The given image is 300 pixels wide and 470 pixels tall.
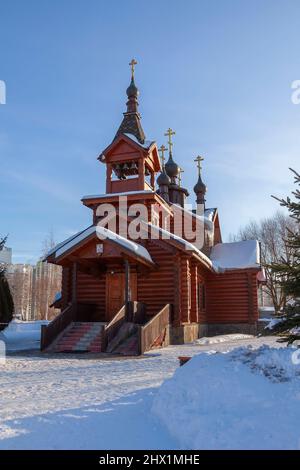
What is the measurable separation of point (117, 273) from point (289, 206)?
38.8 ft

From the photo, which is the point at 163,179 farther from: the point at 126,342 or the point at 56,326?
the point at 126,342

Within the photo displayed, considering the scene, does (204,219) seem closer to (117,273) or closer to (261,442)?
(117,273)

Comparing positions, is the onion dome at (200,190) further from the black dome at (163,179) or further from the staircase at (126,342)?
the staircase at (126,342)

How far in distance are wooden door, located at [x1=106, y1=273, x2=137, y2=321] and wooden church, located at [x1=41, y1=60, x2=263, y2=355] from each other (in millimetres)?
44

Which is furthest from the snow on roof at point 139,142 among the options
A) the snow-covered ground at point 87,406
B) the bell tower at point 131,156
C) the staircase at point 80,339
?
the snow-covered ground at point 87,406

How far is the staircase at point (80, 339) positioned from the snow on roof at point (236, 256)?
31.6 feet

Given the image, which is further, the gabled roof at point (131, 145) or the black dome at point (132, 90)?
the black dome at point (132, 90)

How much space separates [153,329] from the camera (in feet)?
47.4

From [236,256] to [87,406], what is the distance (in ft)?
65.2

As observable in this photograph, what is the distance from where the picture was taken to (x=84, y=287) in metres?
19.1

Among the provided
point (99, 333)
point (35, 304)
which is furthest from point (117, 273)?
point (35, 304)

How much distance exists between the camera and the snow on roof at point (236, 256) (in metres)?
23.5

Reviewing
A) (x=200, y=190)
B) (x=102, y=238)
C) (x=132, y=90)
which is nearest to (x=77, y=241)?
(x=102, y=238)

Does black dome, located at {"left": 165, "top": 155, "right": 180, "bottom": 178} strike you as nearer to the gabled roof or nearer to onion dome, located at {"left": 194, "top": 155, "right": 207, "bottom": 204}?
onion dome, located at {"left": 194, "top": 155, "right": 207, "bottom": 204}
